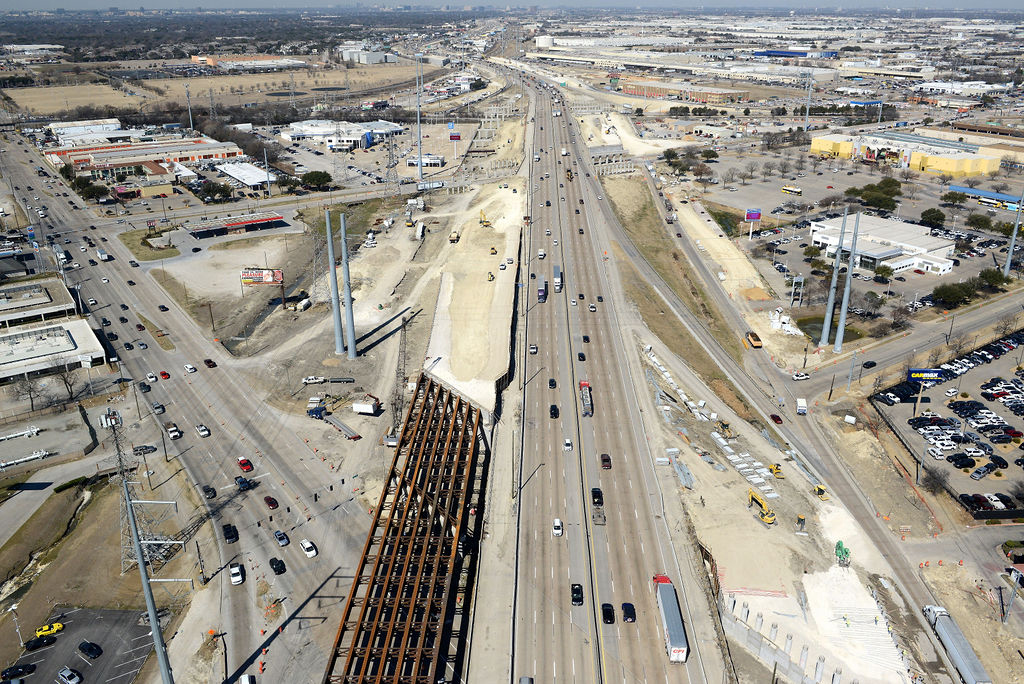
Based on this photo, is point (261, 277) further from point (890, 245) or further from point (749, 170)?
point (749, 170)

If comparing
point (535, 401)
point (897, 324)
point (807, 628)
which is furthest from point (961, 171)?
point (807, 628)

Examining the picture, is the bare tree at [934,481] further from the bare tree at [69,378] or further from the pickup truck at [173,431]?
the bare tree at [69,378]

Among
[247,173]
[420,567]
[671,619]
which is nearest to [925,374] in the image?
[671,619]

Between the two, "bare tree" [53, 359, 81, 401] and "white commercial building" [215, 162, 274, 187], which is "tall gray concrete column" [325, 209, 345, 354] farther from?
"white commercial building" [215, 162, 274, 187]

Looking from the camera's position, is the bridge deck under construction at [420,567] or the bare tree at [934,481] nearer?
the bridge deck under construction at [420,567]

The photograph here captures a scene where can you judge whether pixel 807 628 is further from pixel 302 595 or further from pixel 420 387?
pixel 420 387

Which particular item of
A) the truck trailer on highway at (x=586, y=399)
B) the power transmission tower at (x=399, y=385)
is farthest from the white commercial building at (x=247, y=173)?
the truck trailer on highway at (x=586, y=399)
